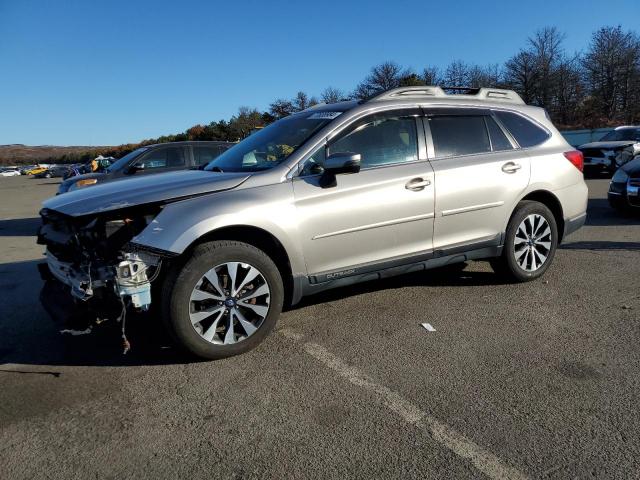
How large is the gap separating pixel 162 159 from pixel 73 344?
6.61 meters

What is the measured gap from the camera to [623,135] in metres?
16.2

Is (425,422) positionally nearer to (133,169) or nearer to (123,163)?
(133,169)

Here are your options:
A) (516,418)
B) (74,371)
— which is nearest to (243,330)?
(74,371)

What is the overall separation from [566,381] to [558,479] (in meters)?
0.99

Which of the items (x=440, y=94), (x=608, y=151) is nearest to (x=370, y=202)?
(x=440, y=94)

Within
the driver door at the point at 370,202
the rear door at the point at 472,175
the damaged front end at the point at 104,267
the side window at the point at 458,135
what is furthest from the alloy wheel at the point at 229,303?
the side window at the point at 458,135

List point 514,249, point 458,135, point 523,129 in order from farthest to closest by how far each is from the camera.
A: point 523,129 → point 514,249 → point 458,135

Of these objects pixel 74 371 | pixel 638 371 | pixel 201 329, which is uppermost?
pixel 201 329

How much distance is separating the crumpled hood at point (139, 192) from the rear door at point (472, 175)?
1812mm

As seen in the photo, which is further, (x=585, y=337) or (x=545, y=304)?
(x=545, y=304)

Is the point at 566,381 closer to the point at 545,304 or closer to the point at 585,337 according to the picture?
the point at 585,337

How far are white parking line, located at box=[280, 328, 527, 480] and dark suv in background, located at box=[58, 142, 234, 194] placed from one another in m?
6.80

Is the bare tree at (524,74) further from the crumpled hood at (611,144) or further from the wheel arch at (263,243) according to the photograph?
the wheel arch at (263,243)

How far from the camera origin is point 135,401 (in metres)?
2.91
